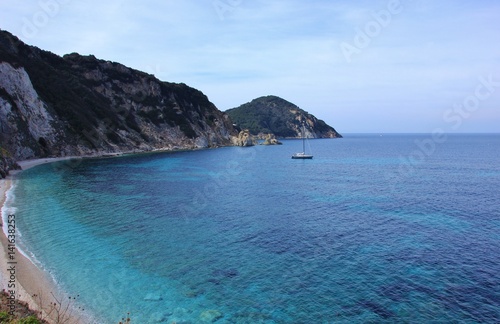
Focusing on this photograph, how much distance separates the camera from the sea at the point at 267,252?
21438 millimetres

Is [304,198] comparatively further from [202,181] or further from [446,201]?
[202,181]

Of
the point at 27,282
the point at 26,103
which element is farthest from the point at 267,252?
the point at 26,103

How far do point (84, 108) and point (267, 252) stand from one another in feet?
385

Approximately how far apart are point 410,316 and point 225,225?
2311 centimetres

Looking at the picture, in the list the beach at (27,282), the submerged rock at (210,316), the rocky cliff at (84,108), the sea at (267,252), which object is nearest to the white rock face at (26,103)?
the rocky cliff at (84,108)

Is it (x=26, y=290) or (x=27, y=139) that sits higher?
(x=27, y=139)

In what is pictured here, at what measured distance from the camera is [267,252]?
31.0m

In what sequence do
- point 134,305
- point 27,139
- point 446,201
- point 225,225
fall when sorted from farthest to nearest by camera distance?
1. point 27,139
2. point 446,201
3. point 225,225
4. point 134,305

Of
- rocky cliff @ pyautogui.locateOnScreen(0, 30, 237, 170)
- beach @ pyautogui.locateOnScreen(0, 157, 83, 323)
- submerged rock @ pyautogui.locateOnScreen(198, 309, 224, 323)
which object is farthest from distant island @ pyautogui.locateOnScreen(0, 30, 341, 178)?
submerged rock @ pyautogui.locateOnScreen(198, 309, 224, 323)

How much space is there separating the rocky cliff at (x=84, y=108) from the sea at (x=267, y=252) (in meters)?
42.7

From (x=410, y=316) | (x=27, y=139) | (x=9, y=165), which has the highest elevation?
(x=27, y=139)

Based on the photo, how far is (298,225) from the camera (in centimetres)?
3991

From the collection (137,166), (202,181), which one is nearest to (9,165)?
(137,166)

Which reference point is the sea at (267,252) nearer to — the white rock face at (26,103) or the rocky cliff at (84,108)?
the white rock face at (26,103)
